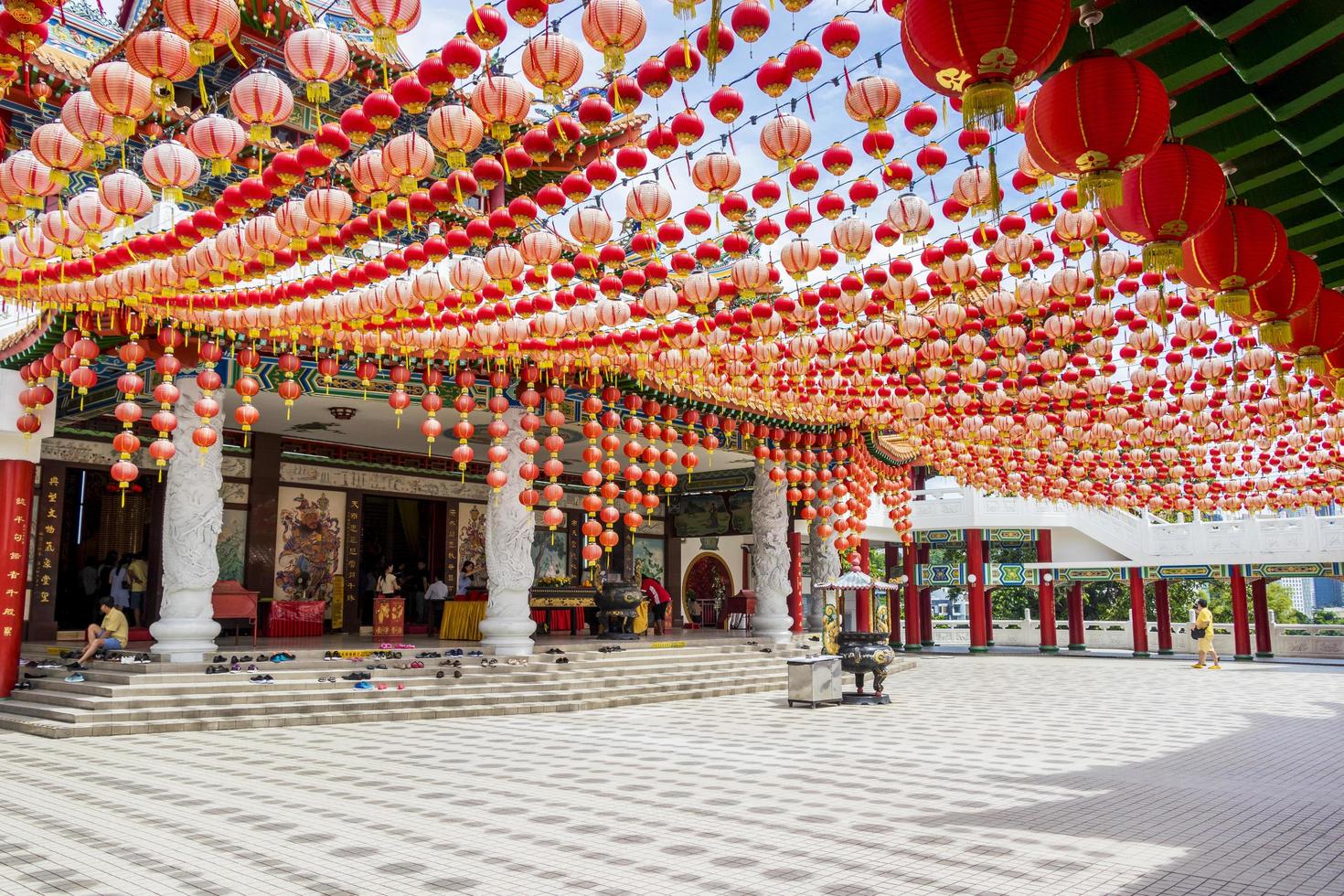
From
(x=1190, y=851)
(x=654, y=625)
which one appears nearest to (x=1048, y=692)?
(x=654, y=625)

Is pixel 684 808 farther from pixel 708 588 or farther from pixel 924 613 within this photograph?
pixel 924 613

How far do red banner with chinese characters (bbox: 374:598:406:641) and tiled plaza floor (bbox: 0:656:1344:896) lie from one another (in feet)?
16.8

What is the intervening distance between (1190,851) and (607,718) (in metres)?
7.01

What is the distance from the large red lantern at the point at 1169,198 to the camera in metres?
3.59

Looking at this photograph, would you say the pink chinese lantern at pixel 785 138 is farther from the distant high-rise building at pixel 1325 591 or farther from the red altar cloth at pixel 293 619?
the distant high-rise building at pixel 1325 591

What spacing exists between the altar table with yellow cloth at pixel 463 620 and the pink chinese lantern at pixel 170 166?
10.9 m

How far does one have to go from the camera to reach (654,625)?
1959 centimetres

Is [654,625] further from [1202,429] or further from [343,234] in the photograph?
[343,234]

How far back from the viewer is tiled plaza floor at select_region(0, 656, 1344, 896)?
4.61 m

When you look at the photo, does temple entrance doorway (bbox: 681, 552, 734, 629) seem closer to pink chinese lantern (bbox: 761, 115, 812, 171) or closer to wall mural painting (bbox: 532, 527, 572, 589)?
wall mural painting (bbox: 532, 527, 572, 589)

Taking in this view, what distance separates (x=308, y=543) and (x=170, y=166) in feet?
38.6

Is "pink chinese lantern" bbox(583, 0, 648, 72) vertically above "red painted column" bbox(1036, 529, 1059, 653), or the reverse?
"pink chinese lantern" bbox(583, 0, 648, 72)

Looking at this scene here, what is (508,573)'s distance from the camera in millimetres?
13180

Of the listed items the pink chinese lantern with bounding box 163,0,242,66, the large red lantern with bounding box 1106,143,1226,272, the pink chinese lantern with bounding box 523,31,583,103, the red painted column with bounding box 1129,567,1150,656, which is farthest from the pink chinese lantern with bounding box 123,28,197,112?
the red painted column with bounding box 1129,567,1150,656
